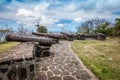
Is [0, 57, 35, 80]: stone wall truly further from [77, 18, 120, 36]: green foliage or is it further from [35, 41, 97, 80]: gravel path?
[77, 18, 120, 36]: green foliage

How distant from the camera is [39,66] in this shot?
7.23 meters

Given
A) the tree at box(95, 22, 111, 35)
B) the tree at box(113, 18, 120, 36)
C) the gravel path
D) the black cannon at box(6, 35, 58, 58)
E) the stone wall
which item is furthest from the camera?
the tree at box(95, 22, 111, 35)

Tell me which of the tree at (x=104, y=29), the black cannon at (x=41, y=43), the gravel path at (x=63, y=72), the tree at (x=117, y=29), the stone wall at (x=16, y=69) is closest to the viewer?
the stone wall at (x=16, y=69)

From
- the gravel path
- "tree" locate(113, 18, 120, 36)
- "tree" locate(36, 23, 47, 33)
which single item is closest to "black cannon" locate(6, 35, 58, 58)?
the gravel path

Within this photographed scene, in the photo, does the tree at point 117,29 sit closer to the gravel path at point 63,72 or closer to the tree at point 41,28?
the tree at point 41,28

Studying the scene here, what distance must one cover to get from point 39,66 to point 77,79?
2255mm

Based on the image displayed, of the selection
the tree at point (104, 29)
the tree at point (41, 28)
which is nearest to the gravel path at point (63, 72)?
the tree at point (41, 28)

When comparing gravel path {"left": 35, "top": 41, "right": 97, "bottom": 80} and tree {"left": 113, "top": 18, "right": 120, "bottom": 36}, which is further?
tree {"left": 113, "top": 18, "right": 120, "bottom": 36}

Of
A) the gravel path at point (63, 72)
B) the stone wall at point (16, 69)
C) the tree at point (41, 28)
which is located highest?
the tree at point (41, 28)

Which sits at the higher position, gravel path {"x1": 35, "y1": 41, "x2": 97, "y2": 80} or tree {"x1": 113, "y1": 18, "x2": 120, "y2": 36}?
tree {"x1": 113, "y1": 18, "x2": 120, "y2": 36}

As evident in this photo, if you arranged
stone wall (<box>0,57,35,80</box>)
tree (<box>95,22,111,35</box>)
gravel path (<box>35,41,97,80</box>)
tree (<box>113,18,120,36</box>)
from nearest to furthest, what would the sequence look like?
stone wall (<box>0,57,35,80</box>) < gravel path (<box>35,41,97,80</box>) < tree (<box>113,18,120,36</box>) < tree (<box>95,22,111,35</box>)

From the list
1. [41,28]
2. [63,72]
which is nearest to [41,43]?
[63,72]

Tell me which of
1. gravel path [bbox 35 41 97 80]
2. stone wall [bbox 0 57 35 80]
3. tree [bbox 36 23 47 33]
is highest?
tree [bbox 36 23 47 33]

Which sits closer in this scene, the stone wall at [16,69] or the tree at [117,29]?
the stone wall at [16,69]
